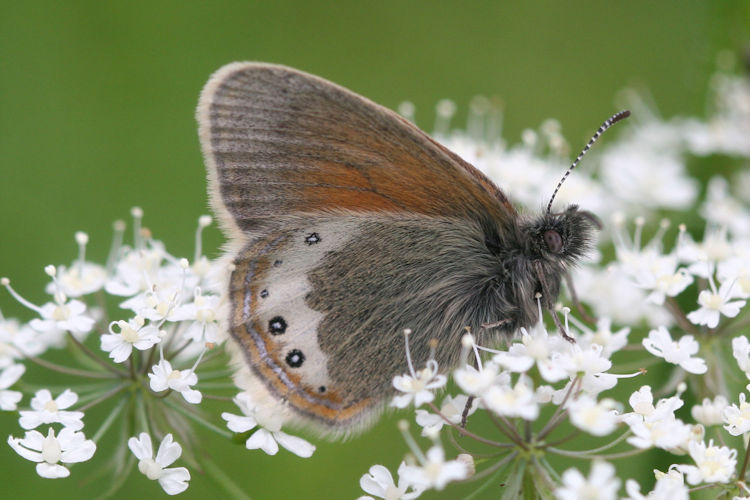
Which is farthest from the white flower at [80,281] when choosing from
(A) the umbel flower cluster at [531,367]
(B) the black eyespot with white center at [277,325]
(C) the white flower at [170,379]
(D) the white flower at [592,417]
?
(D) the white flower at [592,417]

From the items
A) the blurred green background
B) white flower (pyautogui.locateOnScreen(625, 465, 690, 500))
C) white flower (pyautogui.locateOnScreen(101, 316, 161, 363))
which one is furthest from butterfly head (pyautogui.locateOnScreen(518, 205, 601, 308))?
the blurred green background

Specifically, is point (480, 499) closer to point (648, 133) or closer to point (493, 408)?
point (493, 408)

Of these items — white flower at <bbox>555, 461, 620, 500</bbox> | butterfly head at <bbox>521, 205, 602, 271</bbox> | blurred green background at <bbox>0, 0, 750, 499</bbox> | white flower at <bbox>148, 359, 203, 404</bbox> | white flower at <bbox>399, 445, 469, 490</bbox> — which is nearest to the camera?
white flower at <bbox>555, 461, 620, 500</bbox>

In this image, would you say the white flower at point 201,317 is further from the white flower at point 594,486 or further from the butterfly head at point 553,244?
the white flower at point 594,486

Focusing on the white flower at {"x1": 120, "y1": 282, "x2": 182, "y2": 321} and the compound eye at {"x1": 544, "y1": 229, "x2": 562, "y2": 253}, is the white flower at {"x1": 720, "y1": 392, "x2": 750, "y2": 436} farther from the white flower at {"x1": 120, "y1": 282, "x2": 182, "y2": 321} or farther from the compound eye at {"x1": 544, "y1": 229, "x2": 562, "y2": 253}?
the white flower at {"x1": 120, "y1": 282, "x2": 182, "y2": 321}

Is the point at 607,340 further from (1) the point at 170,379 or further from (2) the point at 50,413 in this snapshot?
(2) the point at 50,413

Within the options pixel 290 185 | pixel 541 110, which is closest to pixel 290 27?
pixel 541 110
